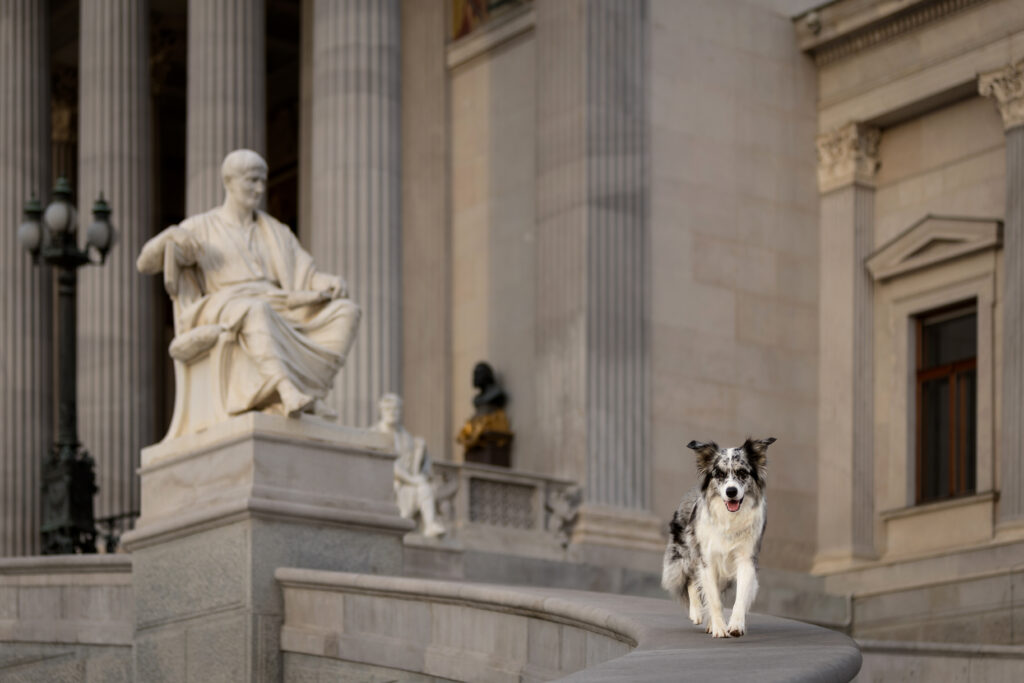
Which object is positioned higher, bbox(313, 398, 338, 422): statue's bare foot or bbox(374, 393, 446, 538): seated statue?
bbox(313, 398, 338, 422): statue's bare foot

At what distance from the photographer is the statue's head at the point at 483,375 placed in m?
31.6

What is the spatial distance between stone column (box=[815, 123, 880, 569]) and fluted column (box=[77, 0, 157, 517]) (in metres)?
11.0

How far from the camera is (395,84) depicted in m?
31.1

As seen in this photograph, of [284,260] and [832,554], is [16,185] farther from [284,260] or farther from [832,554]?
[284,260]

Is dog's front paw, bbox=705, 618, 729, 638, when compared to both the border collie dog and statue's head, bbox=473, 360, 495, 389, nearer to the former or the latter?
the border collie dog

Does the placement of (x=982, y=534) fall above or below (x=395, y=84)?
below

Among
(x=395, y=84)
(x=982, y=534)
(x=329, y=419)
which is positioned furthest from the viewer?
(x=395, y=84)

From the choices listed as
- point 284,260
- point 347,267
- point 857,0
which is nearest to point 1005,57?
point 857,0

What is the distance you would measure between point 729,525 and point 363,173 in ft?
65.2

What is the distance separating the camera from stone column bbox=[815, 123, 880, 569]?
31.5m

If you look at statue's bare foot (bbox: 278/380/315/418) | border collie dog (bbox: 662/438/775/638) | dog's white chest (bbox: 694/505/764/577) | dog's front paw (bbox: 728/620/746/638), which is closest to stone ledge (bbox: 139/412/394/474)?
statue's bare foot (bbox: 278/380/315/418)

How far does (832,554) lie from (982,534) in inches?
115

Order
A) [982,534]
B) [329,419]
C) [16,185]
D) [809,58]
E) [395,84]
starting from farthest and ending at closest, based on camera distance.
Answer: [16,185] → [809,58] → [395,84] → [982,534] → [329,419]

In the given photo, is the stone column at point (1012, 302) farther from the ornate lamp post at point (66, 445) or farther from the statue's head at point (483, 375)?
the ornate lamp post at point (66, 445)
